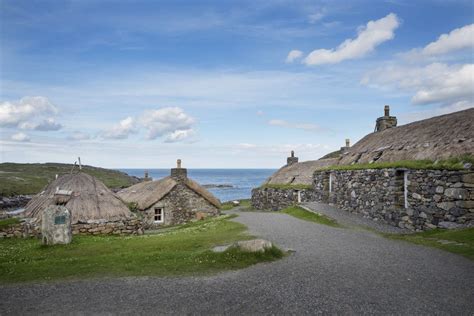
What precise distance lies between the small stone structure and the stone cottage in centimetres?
1363

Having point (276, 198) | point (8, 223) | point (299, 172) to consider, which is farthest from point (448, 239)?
point (299, 172)

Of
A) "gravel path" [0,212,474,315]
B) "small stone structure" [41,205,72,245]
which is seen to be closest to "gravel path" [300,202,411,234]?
"gravel path" [0,212,474,315]

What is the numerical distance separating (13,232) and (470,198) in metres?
22.1

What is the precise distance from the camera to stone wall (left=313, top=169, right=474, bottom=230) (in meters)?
15.9

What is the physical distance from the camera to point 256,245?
1258 cm

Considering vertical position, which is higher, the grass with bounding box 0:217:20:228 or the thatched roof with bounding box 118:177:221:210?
the thatched roof with bounding box 118:177:221:210

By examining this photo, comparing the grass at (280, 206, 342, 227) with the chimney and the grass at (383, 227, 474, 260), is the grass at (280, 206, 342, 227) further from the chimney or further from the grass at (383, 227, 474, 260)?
the chimney

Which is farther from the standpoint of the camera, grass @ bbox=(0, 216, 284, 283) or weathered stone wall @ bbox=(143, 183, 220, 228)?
weathered stone wall @ bbox=(143, 183, 220, 228)

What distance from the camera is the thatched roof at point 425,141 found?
17750mm

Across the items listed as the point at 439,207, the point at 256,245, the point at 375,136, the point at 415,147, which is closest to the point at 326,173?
the point at 375,136

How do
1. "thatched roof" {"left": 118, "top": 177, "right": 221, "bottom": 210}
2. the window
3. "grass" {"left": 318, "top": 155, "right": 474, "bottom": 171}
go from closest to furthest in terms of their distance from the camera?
"grass" {"left": 318, "top": 155, "right": 474, "bottom": 171}
"thatched roof" {"left": 118, "top": 177, "right": 221, "bottom": 210}
the window

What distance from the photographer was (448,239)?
590 inches

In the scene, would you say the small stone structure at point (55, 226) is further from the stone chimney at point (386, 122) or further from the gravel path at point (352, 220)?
the stone chimney at point (386, 122)

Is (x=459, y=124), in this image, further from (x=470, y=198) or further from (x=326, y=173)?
(x=326, y=173)
